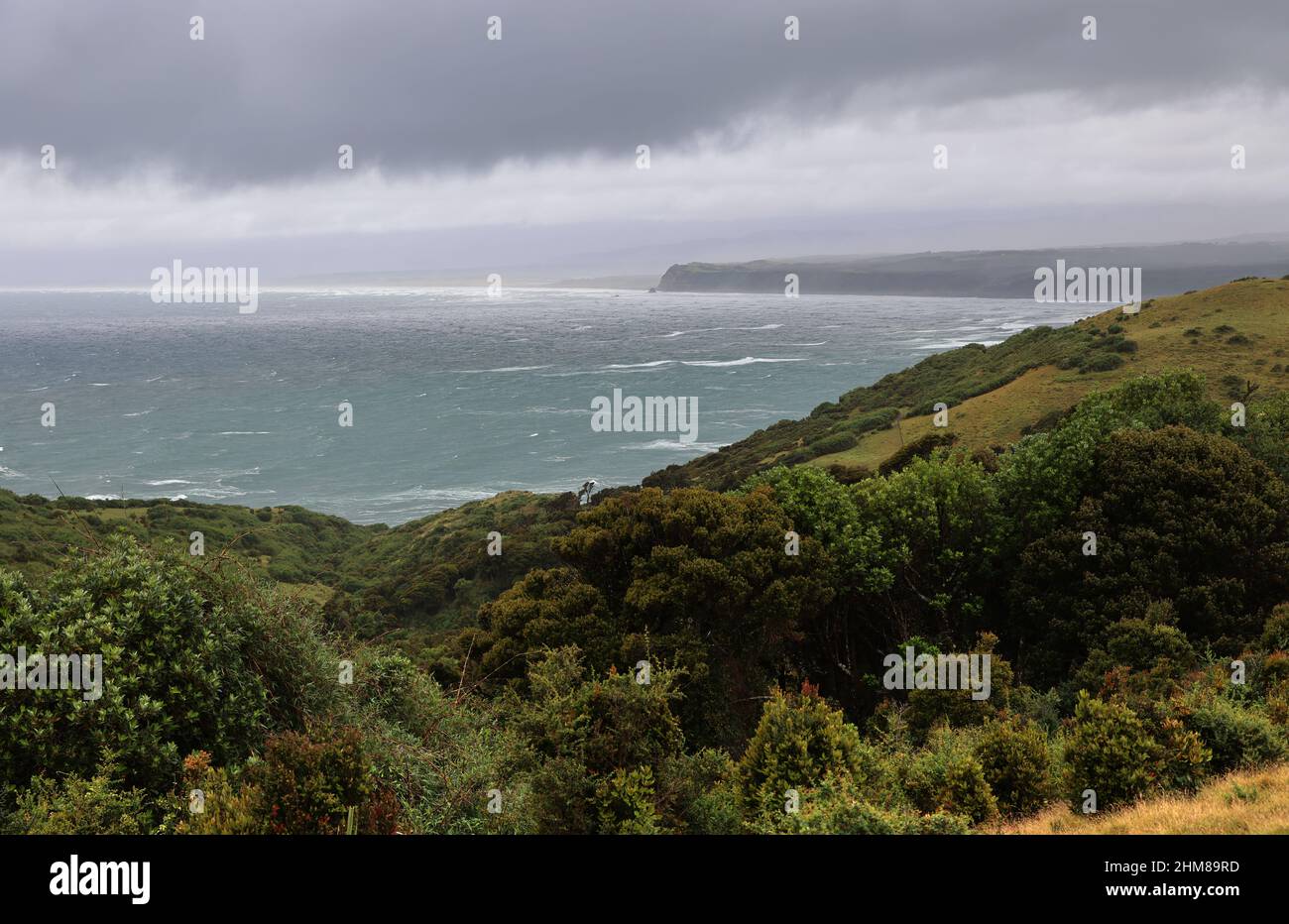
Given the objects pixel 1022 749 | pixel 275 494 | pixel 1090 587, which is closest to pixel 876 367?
pixel 275 494

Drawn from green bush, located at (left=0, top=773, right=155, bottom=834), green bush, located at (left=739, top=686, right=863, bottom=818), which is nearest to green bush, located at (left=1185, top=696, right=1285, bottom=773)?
green bush, located at (left=739, top=686, right=863, bottom=818)

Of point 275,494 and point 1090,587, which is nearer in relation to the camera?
point 1090,587

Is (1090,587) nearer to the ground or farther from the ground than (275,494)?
farther from the ground
